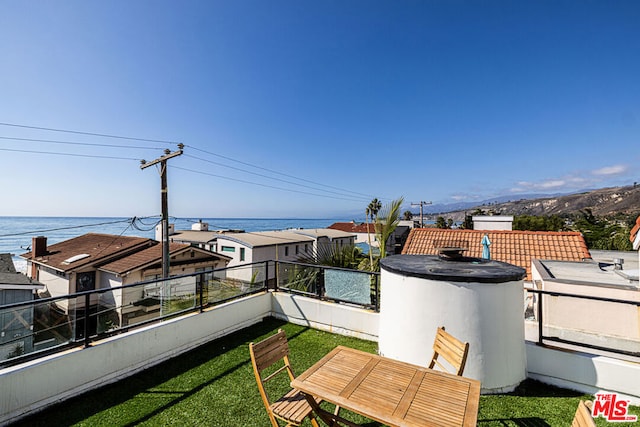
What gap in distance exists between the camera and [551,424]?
2672 mm

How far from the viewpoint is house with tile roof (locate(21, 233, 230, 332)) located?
50.1 feet

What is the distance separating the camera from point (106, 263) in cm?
1616

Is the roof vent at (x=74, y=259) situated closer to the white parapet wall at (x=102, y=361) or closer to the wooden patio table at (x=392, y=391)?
the white parapet wall at (x=102, y=361)

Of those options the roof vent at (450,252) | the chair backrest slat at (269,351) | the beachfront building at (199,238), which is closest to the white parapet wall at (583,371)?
the roof vent at (450,252)

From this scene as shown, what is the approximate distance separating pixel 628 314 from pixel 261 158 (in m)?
30.4

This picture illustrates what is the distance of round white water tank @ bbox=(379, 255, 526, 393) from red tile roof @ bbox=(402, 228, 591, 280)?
7.37 metres

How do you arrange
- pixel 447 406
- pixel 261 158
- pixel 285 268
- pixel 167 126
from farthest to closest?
pixel 261 158
pixel 167 126
pixel 285 268
pixel 447 406

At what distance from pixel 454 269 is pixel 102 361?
15.0ft

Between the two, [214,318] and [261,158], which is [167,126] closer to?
[261,158]

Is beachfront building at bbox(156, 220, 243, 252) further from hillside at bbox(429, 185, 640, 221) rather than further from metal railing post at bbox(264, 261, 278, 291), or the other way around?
hillside at bbox(429, 185, 640, 221)

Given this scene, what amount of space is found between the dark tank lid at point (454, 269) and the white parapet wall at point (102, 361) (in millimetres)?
3147

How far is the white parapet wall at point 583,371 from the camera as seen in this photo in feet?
10.0

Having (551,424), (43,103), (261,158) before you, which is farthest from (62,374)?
(261,158)

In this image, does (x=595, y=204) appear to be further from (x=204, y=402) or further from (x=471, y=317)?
(x=204, y=402)
